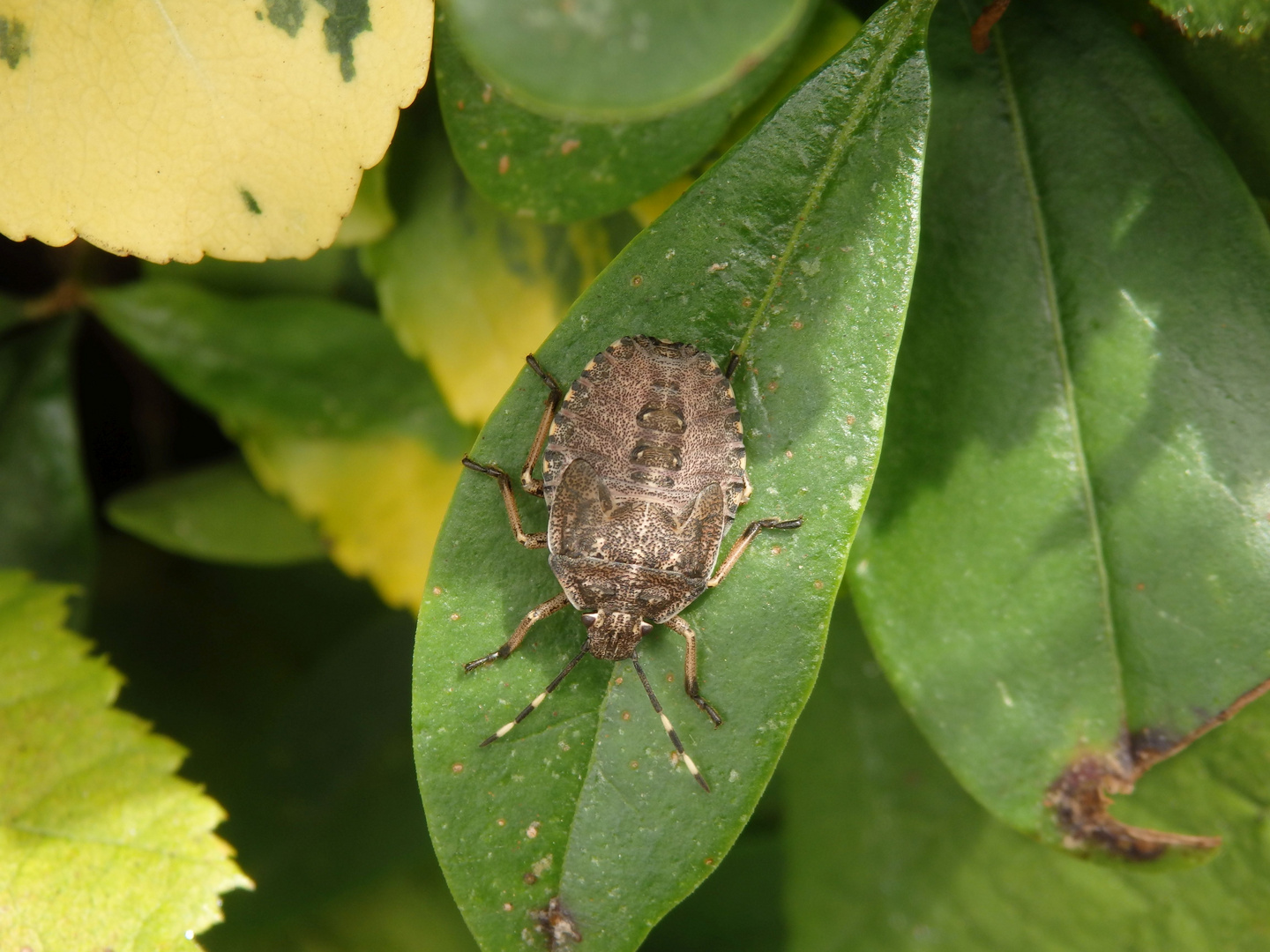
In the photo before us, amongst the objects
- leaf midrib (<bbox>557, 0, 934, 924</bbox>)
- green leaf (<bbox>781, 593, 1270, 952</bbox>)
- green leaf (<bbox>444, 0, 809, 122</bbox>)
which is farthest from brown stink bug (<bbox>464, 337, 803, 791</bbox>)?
green leaf (<bbox>781, 593, 1270, 952</bbox>)

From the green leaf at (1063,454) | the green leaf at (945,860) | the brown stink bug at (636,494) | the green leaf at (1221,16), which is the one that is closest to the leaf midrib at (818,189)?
the brown stink bug at (636,494)

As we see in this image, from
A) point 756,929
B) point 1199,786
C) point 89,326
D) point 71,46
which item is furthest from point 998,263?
point 89,326

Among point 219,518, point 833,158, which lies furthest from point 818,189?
point 219,518

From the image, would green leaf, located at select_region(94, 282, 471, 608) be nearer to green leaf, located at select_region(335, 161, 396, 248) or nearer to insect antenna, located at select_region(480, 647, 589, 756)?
green leaf, located at select_region(335, 161, 396, 248)

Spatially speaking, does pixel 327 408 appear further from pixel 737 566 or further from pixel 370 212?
pixel 737 566

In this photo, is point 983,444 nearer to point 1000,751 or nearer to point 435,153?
point 1000,751
